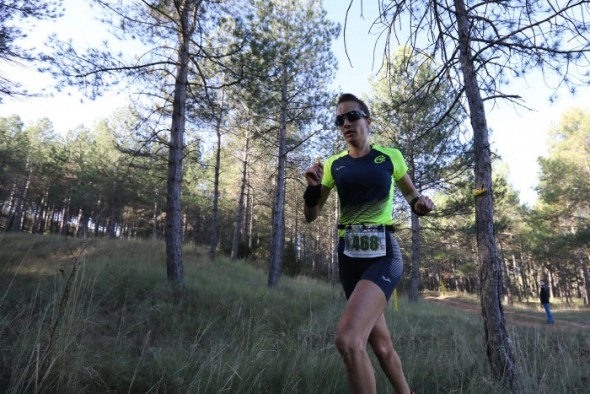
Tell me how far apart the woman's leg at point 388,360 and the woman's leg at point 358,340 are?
0.31 metres

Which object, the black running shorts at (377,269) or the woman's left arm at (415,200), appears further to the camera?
the woman's left arm at (415,200)

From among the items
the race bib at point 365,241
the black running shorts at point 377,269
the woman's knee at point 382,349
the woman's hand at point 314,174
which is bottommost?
the woman's knee at point 382,349

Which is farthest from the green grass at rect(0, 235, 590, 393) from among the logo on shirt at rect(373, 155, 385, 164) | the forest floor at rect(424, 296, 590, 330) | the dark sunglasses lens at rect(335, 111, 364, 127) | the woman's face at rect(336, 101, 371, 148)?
the forest floor at rect(424, 296, 590, 330)

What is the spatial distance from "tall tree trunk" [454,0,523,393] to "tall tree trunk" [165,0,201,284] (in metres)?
6.27

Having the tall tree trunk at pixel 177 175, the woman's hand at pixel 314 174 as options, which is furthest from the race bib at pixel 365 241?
the tall tree trunk at pixel 177 175

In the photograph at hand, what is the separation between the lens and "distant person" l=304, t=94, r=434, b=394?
5.93 feet

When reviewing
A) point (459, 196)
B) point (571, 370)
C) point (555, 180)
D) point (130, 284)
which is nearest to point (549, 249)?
point (555, 180)

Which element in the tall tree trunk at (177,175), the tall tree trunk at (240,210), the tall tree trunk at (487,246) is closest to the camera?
the tall tree trunk at (487,246)

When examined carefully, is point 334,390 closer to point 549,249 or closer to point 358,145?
point 358,145

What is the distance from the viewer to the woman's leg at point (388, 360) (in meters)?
2.12

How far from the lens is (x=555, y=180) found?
23.8 metres

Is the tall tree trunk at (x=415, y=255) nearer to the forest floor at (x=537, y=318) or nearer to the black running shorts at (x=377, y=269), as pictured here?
the forest floor at (x=537, y=318)

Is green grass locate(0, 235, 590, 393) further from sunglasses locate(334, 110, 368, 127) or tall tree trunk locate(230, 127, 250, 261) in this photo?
tall tree trunk locate(230, 127, 250, 261)

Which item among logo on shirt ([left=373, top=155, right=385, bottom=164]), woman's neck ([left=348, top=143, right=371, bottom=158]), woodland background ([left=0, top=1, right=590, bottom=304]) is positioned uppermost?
woodland background ([left=0, top=1, right=590, bottom=304])
